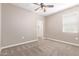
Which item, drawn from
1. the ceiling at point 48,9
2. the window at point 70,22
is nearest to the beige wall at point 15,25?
the ceiling at point 48,9

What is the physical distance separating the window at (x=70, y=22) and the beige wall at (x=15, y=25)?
2.05 feet

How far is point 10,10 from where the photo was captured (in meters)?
2.00

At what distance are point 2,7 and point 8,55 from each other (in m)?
1.10

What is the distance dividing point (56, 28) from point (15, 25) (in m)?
1.01

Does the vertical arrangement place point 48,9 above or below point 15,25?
above

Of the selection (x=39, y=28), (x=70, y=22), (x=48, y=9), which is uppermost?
(x=48, y=9)

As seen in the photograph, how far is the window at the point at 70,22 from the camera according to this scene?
76.1 inches

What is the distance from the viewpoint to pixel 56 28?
212 centimetres

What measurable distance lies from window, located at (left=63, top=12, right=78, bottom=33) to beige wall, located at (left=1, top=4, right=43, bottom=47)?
0.63 m

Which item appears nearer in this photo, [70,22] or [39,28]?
[70,22]

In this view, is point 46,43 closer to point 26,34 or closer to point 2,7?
point 26,34

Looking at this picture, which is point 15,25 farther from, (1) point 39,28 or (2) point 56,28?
(2) point 56,28

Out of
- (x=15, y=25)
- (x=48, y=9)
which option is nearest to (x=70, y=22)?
(x=48, y=9)

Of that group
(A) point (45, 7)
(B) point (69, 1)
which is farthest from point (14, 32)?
(B) point (69, 1)
